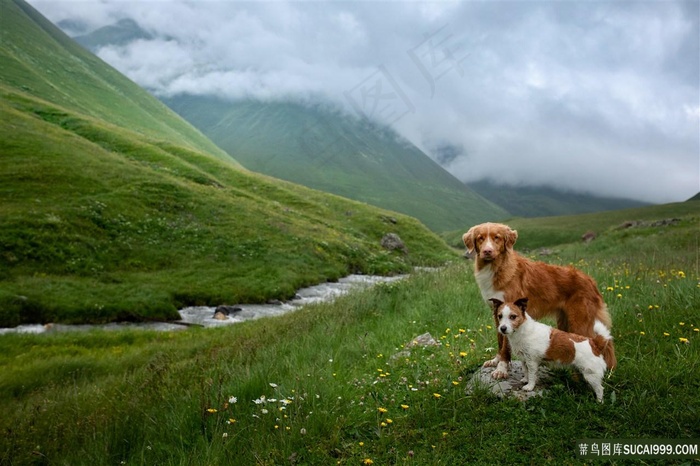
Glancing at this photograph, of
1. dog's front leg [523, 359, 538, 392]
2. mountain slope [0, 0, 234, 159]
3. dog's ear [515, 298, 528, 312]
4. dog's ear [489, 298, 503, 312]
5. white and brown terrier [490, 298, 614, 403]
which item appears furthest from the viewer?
mountain slope [0, 0, 234, 159]

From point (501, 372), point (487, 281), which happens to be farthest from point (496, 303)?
point (501, 372)

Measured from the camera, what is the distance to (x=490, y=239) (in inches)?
254

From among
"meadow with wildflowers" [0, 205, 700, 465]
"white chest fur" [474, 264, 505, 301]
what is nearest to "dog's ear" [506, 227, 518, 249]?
"white chest fur" [474, 264, 505, 301]

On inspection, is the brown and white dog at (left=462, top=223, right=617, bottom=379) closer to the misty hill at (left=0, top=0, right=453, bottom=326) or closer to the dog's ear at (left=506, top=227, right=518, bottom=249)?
the dog's ear at (left=506, top=227, right=518, bottom=249)

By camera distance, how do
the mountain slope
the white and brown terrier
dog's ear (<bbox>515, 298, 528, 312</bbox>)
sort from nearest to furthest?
the white and brown terrier < dog's ear (<bbox>515, 298, 528, 312</bbox>) < the mountain slope

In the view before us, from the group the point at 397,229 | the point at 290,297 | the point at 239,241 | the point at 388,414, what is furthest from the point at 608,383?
the point at 397,229

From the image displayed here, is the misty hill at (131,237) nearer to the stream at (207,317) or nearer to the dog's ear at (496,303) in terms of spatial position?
the stream at (207,317)

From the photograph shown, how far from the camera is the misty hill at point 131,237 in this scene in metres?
24.8

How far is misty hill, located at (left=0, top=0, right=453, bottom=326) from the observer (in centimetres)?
2478

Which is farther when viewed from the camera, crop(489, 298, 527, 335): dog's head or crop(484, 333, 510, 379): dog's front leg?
crop(484, 333, 510, 379): dog's front leg

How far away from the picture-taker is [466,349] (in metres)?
7.61

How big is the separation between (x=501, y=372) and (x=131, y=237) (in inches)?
1323

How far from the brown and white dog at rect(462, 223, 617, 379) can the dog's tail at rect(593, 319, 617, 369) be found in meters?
0.52

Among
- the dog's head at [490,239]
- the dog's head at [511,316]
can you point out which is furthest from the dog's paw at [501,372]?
the dog's head at [490,239]
